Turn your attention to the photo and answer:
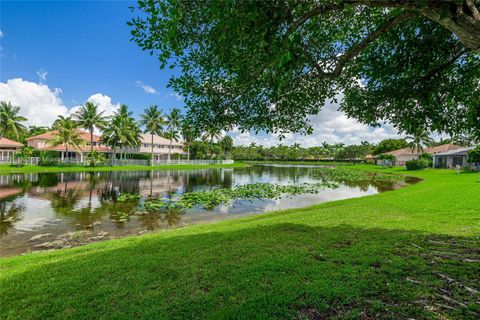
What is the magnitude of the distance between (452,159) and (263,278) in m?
62.2

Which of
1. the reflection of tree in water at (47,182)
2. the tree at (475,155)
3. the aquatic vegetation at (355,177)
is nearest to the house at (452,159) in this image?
the tree at (475,155)

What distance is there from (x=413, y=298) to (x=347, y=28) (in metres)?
6.90

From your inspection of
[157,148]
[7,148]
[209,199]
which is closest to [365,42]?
[209,199]

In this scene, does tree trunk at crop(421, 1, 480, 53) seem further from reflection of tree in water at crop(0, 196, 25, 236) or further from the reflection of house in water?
the reflection of house in water

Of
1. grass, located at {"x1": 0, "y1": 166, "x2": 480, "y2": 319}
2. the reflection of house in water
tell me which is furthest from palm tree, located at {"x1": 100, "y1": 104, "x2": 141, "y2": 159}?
grass, located at {"x1": 0, "y1": 166, "x2": 480, "y2": 319}

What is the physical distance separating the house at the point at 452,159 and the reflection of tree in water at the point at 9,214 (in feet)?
197

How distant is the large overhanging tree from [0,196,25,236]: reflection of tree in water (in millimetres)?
11085

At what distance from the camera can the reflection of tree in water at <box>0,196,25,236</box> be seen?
1138 centimetres

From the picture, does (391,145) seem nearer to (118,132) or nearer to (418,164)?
(418,164)

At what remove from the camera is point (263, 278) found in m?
4.95

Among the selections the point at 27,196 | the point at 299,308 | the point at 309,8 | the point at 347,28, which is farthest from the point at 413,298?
the point at 27,196

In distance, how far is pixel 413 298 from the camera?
408 centimetres

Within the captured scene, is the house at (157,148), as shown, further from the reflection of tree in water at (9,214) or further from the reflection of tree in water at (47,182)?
the reflection of tree in water at (9,214)

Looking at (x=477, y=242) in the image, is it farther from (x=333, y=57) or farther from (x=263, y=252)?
(x=333, y=57)
